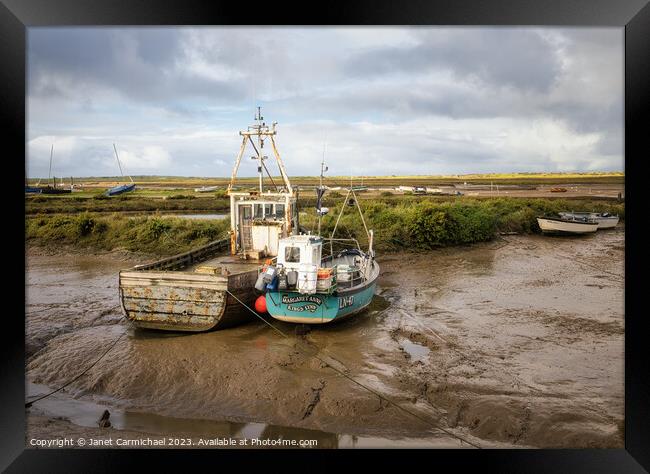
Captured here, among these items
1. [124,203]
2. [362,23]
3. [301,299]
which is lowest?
[301,299]

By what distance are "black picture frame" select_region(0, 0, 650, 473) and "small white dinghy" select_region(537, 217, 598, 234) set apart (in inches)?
537

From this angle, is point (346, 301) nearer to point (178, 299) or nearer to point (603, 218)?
point (178, 299)

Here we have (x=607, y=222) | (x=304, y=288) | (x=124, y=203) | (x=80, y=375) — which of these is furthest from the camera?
(x=124, y=203)

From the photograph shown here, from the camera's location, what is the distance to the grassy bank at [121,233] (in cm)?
1714

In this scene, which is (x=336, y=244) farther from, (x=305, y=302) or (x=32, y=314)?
(x=32, y=314)

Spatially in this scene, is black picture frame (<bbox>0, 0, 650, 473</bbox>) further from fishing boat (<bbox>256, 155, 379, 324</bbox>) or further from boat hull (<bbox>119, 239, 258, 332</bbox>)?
fishing boat (<bbox>256, 155, 379, 324</bbox>)

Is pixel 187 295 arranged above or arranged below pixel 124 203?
below

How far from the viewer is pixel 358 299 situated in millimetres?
9898

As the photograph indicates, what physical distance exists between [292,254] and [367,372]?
2.87m

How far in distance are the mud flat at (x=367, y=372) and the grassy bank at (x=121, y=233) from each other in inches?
185

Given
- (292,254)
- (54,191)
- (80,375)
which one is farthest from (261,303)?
(54,191)

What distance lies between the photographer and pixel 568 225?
18.6 m

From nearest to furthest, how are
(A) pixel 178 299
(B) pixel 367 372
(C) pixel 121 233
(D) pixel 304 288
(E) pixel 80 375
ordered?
(E) pixel 80 375
(B) pixel 367 372
(D) pixel 304 288
(A) pixel 178 299
(C) pixel 121 233

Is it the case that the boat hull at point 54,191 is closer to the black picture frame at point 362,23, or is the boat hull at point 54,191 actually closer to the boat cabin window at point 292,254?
the boat cabin window at point 292,254
